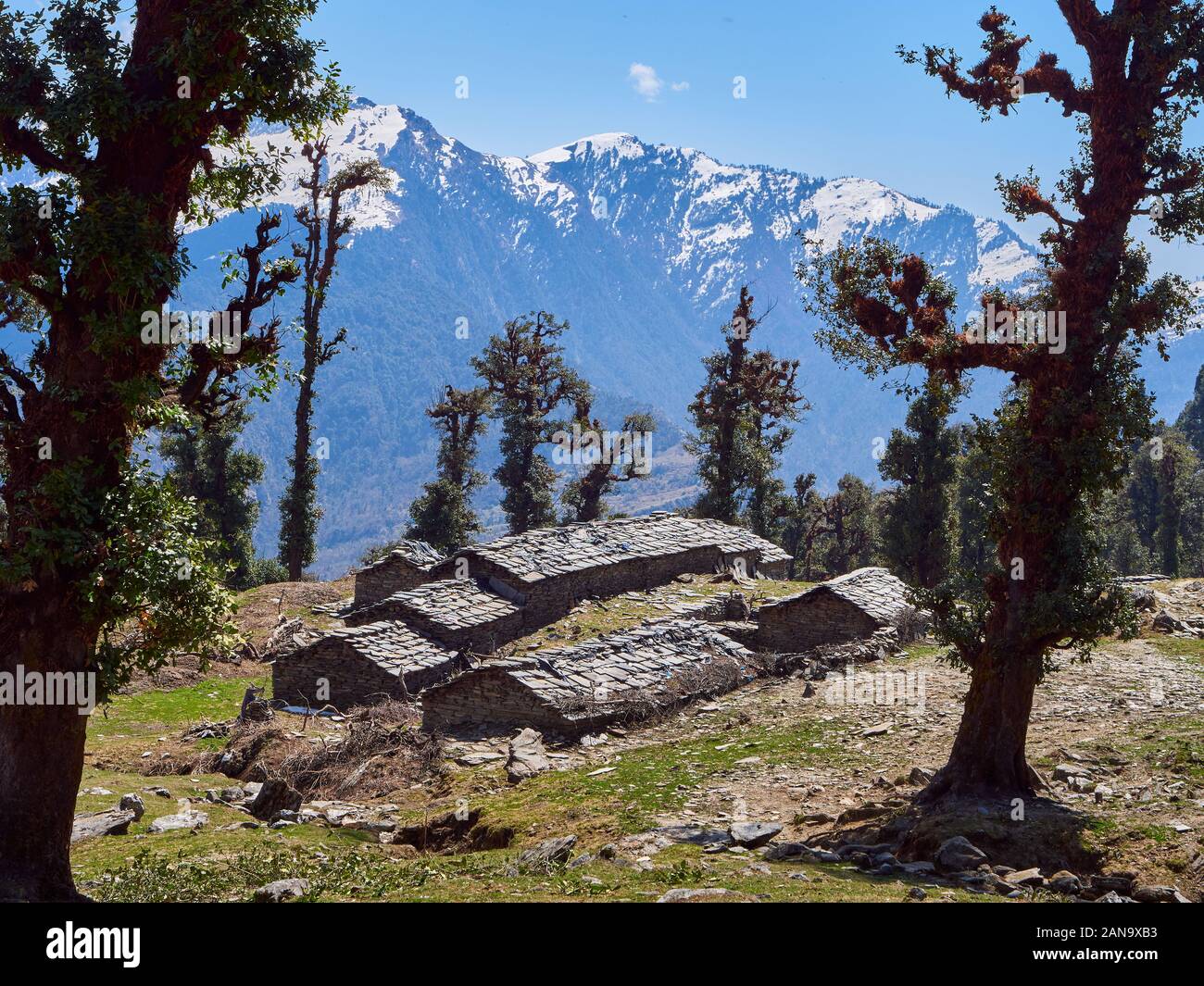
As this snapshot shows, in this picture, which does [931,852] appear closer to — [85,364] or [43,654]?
[43,654]

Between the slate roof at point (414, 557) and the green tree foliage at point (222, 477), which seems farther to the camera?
the green tree foliage at point (222, 477)

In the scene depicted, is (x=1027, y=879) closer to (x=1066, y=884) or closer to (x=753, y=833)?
(x=1066, y=884)

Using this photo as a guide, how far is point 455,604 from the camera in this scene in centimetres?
3538

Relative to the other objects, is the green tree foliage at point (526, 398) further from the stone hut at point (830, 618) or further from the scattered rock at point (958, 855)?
the scattered rock at point (958, 855)

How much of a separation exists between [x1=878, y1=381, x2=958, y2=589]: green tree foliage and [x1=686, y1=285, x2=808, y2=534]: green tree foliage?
21.4 feet

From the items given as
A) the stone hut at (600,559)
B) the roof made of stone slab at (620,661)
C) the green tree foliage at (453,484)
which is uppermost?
the green tree foliage at (453,484)

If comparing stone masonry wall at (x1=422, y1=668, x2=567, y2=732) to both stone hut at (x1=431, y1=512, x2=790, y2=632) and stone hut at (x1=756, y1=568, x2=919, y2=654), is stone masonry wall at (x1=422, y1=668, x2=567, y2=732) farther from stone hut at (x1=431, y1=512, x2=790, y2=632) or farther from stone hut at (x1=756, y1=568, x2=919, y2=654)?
stone hut at (x1=756, y1=568, x2=919, y2=654)

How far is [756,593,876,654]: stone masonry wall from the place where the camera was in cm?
3472

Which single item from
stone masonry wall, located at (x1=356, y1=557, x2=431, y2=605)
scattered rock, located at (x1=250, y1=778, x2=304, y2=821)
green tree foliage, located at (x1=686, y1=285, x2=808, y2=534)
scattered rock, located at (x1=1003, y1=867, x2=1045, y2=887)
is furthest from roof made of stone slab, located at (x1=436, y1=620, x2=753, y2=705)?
green tree foliage, located at (x1=686, y1=285, x2=808, y2=534)

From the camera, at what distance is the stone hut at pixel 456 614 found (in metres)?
33.7

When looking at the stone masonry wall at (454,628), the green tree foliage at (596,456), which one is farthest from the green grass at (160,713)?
the green tree foliage at (596,456)

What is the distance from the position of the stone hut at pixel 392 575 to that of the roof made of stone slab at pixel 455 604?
403cm

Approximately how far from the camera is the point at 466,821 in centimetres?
1956

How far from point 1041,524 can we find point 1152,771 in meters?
5.02
